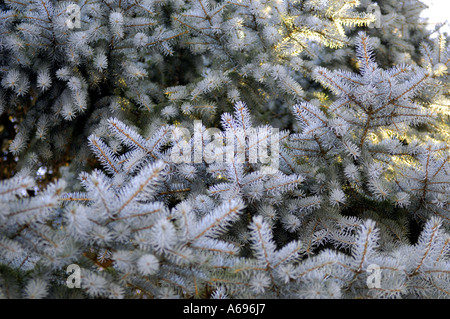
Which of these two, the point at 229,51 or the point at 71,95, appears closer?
the point at 71,95

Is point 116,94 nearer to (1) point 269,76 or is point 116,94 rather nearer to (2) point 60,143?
(2) point 60,143

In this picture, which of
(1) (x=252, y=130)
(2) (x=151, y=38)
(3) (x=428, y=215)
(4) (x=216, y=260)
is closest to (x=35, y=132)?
(2) (x=151, y=38)

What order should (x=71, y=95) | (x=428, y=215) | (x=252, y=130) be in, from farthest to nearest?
1. (x=71, y=95)
2. (x=428, y=215)
3. (x=252, y=130)
